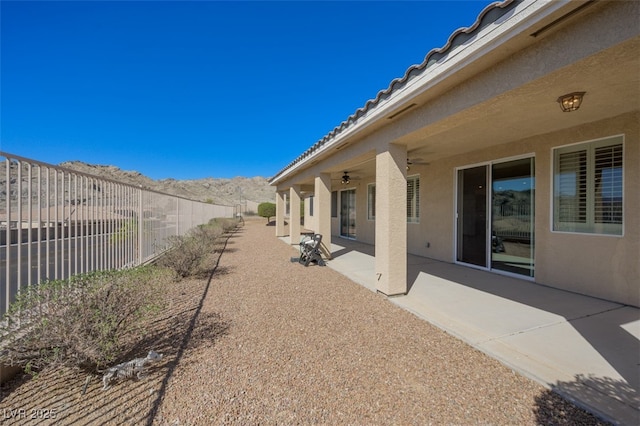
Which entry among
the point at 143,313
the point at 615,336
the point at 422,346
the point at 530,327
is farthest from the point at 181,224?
the point at 615,336

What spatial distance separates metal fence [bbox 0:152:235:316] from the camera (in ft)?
8.16

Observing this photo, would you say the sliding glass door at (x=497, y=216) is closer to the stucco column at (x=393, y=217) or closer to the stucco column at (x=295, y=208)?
the stucco column at (x=393, y=217)

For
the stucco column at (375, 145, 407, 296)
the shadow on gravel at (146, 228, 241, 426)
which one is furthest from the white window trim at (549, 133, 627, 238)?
the shadow on gravel at (146, 228, 241, 426)

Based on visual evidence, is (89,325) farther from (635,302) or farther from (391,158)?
(635,302)

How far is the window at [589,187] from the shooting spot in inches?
171

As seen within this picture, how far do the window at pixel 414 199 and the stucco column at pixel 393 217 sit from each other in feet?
13.7

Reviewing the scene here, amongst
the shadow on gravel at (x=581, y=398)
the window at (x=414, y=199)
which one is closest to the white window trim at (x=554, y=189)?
the shadow on gravel at (x=581, y=398)

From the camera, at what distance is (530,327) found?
3490 mm

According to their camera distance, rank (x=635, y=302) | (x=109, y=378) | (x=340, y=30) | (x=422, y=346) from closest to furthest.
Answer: (x=109, y=378), (x=422, y=346), (x=635, y=302), (x=340, y=30)

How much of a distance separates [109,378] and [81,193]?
8.38 ft

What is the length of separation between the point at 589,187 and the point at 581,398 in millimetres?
3921

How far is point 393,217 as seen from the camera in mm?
4695

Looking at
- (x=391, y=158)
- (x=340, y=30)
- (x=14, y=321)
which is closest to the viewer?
(x=14, y=321)

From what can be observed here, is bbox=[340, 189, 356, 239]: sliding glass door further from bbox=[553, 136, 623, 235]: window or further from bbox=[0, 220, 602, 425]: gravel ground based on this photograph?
bbox=[0, 220, 602, 425]: gravel ground
